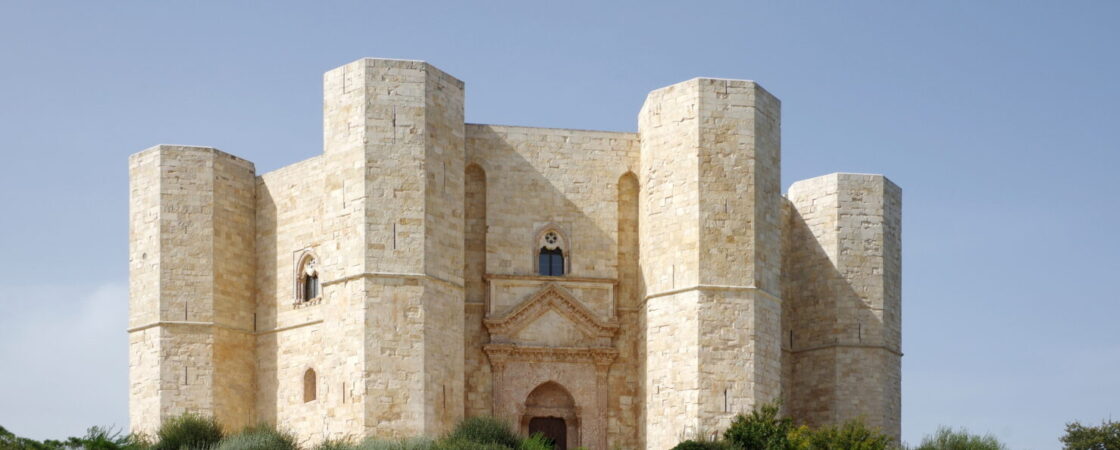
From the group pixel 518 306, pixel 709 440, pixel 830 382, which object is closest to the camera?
pixel 709 440

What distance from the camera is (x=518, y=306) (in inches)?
1323

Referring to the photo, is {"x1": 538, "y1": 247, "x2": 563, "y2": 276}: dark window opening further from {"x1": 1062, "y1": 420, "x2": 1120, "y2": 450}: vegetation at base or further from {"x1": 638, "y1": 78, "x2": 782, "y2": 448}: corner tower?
{"x1": 1062, "y1": 420, "x2": 1120, "y2": 450}: vegetation at base

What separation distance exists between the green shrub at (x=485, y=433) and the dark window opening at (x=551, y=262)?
366 cm

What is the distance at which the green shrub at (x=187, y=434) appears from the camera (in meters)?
31.8

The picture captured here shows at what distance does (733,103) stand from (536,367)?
639 centimetres

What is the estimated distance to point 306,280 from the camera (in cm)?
3444

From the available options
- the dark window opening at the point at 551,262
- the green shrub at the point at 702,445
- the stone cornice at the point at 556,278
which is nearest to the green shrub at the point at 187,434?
the stone cornice at the point at 556,278

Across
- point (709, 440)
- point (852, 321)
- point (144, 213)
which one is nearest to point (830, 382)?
point (852, 321)

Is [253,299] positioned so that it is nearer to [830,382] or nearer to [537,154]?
[537,154]

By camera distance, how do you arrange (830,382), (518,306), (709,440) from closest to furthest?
1. (709,440)
2. (518,306)
3. (830,382)

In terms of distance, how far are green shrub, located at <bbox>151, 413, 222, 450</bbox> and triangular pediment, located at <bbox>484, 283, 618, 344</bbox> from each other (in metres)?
5.64

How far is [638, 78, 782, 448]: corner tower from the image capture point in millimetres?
31672

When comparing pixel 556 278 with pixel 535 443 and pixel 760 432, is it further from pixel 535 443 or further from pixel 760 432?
pixel 760 432

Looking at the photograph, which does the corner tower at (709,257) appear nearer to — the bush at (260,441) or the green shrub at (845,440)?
the green shrub at (845,440)
